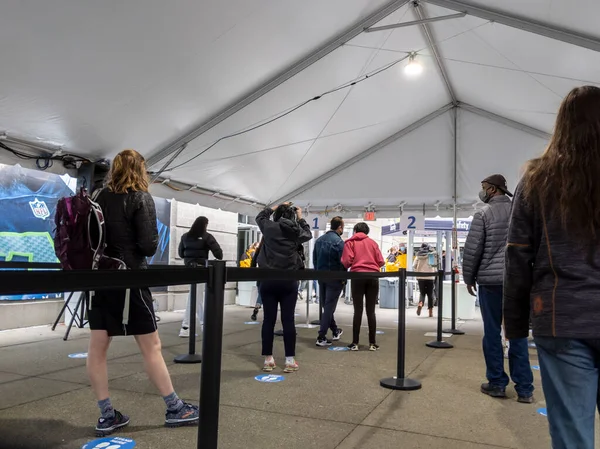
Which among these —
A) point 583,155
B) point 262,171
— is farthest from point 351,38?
point 583,155

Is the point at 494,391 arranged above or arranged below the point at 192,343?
below

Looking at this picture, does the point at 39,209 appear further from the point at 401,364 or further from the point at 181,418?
the point at 401,364

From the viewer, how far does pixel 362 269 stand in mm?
5859

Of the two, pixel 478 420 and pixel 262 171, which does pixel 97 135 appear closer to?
pixel 262 171

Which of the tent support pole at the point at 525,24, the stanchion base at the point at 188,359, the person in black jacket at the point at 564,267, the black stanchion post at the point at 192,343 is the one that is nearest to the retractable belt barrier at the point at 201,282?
the person in black jacket at the point at 564,267

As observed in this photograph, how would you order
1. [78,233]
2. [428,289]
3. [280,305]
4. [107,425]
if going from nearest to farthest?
[78,233] → [107,425] → [280,305] → [428,289]

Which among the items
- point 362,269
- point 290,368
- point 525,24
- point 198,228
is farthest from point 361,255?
point 525,24

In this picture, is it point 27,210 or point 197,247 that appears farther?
point 27,210

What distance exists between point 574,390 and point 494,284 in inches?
95.2

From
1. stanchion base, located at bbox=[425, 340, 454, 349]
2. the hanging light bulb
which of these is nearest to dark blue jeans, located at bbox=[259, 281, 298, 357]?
stanchion base, located at bbox=[425, 340, 454, 349]

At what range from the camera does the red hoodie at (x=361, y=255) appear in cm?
586

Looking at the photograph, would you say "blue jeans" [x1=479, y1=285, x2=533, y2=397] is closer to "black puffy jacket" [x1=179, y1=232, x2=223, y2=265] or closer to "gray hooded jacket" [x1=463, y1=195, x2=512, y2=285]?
"gray hooded jacket" [x1=463, y1=195, x2=512, y2=285]

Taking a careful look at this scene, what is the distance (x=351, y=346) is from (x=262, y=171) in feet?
15.8

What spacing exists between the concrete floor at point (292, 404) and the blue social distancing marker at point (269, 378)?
3.4 inches
